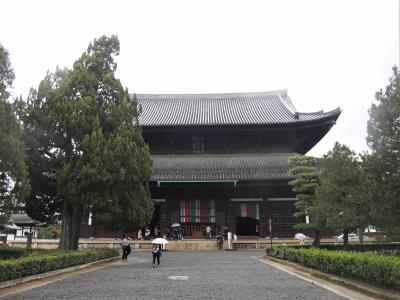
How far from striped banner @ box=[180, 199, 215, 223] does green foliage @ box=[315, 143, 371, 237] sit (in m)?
14.4

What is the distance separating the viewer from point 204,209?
1410 inches

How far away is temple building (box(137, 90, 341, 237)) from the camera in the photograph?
34.4m

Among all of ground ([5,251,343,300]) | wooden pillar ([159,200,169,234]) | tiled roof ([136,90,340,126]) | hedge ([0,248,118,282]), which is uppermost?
tiled roof ([136,90,340,126])

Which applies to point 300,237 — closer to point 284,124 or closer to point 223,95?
point 284,124

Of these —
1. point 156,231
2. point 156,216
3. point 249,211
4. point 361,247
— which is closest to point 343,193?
point 361,247

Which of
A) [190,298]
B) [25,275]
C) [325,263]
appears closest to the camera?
[190,298]

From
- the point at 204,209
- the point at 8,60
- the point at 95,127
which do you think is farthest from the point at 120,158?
the point at 204,209

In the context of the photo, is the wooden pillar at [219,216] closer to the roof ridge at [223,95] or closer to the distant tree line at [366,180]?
the distant tree line at [366,180]

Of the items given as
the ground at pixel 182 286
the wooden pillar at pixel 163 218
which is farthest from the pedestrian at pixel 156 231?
the ground at pixel 182 286

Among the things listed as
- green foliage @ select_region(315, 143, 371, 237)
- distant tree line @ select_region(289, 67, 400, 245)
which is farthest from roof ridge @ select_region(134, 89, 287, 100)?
green foliage @ select_region(315, 143, 371, 237)

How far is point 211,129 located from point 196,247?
430 inches

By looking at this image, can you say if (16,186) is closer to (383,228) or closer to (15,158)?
(15,158)

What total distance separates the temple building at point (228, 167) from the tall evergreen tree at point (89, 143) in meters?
12.3

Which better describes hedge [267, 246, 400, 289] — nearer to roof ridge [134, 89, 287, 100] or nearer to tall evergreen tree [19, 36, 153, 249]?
tall evergreen tree [19, 36, 153, 249]
